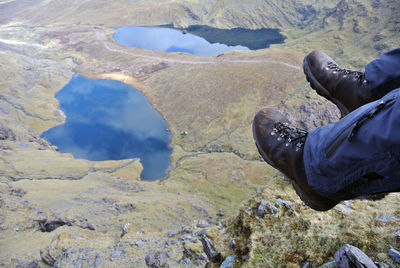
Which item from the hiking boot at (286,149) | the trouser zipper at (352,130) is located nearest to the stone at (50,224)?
the hiking boot at (286,149)

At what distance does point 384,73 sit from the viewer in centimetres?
378

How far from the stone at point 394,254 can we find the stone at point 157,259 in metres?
7.47

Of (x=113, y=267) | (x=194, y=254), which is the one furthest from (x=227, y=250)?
(x=113, y=267)

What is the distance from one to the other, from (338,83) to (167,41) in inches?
4411

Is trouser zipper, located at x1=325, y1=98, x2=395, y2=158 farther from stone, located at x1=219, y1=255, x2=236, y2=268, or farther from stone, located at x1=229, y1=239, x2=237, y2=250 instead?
stone, located at x1=229, y1=239, x2=237, y2=250

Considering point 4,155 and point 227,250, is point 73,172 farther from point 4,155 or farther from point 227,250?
point 227,250

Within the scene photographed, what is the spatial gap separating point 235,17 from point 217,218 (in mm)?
125321

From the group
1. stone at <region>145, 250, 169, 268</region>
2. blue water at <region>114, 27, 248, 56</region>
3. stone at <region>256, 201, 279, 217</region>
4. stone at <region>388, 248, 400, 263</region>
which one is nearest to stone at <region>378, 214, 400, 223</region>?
stone at <region>388, 248, 400, 263</region>

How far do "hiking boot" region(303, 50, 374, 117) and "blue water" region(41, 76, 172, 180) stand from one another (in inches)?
1564

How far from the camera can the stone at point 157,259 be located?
949 centimetres

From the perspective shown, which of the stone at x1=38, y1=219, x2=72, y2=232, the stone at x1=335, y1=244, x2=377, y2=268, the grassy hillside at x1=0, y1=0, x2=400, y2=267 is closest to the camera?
the stone at x1=335, y1=244, x2=377, y2=268

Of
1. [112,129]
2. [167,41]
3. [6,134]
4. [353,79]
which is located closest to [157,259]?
[353,79]

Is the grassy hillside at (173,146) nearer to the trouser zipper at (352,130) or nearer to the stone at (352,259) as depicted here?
the stone at (352,259)

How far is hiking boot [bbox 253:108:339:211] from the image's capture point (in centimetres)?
361
